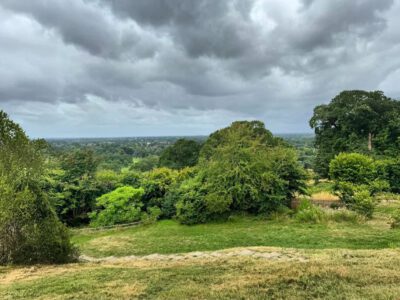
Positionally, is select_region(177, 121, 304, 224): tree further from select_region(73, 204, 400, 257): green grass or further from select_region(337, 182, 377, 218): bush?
select_region(337, 182, 377, 218): bush

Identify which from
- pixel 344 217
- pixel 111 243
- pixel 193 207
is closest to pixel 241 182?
pixel 193 207

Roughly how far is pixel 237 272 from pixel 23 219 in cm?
Result: 719

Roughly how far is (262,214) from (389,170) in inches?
641

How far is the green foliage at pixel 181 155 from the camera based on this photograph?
129ft

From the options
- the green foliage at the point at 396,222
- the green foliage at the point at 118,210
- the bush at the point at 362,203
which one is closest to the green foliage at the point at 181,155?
the green foliage at the point at 118,210

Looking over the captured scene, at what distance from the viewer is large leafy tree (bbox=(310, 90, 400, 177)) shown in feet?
108

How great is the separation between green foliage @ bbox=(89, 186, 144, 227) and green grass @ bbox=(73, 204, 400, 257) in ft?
9.13

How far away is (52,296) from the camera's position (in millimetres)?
6016

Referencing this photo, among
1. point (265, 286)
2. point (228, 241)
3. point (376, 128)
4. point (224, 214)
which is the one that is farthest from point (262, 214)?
point (376, 128)

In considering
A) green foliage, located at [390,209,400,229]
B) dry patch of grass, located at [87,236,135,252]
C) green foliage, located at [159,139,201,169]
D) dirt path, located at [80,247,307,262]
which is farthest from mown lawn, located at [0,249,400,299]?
green foliage, located at [159,139,201,169]

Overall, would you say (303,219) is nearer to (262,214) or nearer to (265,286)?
(262,214)

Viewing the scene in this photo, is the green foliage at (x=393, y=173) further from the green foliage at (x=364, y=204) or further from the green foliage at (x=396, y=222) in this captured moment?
the green foliage at (x=396, y=222)

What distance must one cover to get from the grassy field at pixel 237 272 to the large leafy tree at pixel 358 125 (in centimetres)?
2306

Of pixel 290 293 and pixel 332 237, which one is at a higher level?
pixel 290 293
